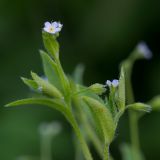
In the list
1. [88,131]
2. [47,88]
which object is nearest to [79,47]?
[88,131]

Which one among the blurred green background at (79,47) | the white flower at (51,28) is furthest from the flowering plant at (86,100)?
the blurred green background at (79,47)

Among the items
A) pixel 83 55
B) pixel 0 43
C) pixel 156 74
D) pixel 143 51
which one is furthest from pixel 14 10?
pixel 143 51

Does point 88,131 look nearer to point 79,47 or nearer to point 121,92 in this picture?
point 121,92

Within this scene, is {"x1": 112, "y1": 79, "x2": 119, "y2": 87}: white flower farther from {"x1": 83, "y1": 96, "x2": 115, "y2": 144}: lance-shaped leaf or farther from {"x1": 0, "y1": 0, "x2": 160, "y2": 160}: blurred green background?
{"x1": 0, "y1": 0, "x2": 160, "y2": 160}: blurred green background

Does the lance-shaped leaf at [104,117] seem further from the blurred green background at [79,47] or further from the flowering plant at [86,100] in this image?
the blurred green background at [79,47]

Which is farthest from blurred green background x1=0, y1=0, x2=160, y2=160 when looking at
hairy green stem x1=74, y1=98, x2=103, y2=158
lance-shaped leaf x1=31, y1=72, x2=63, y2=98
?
lance-shaped leaf x1=31, y1=72, x2=63, y2=98

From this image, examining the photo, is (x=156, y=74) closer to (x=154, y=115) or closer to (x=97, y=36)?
(x=154, y=115)
